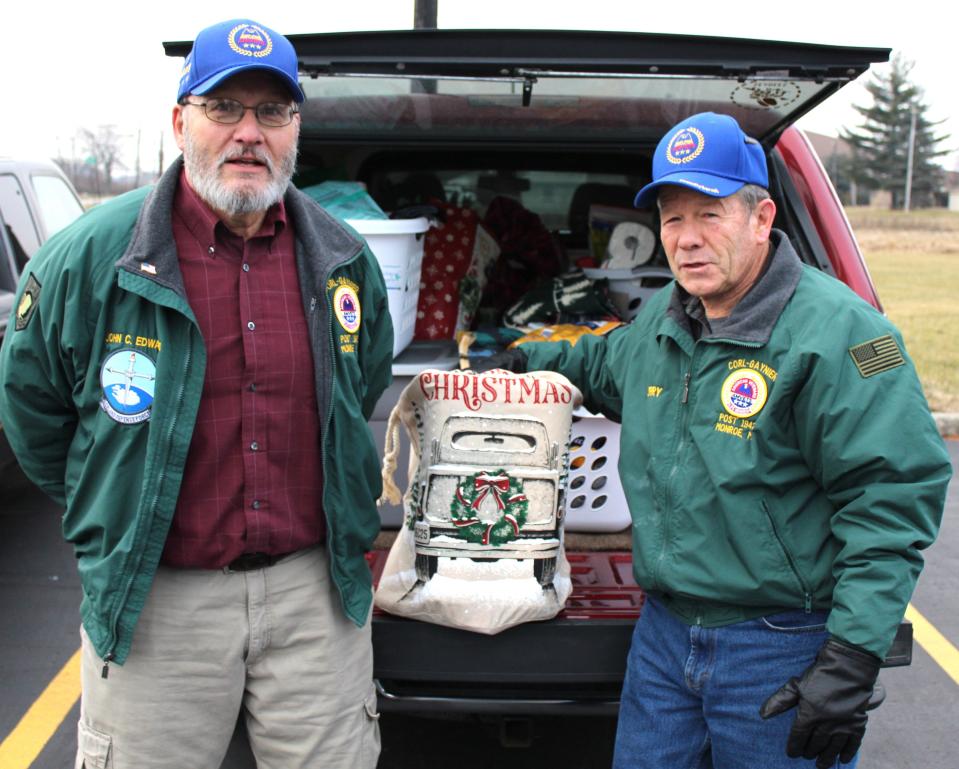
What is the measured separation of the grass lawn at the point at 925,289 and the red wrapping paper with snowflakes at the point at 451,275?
5.00 metres

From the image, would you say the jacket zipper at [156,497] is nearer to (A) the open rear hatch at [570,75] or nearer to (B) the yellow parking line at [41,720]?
(A) the open rear hatch at [570,75]

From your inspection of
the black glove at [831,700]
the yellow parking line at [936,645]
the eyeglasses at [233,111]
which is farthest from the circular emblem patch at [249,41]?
the yellow parking line at [936,645]

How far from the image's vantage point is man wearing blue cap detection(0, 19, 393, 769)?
204cm

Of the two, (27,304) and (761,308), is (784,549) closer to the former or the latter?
(761,308)

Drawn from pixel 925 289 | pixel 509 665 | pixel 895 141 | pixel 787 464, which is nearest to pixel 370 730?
pixel 509 665

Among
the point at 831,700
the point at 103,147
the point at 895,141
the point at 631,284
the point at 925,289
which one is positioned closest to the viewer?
the point at 831,700

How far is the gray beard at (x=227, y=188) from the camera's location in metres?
2.10

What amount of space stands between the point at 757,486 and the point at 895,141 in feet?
272

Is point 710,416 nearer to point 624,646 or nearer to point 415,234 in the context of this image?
point 624,646

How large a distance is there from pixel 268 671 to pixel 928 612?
328 cm

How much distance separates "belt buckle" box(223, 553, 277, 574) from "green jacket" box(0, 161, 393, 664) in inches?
6.0

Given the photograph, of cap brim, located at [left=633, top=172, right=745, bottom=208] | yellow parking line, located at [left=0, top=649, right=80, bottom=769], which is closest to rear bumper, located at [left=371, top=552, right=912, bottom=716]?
cap brim, located at [left=633, top=172, right=745, bottom=208]

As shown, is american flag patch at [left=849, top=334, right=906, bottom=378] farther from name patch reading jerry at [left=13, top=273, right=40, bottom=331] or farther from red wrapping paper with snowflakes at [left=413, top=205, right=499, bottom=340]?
red wrapping paper with snowflakes at [left=413, top=205, right=499, bottom=340]

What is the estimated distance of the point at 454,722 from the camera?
3.52 meters
